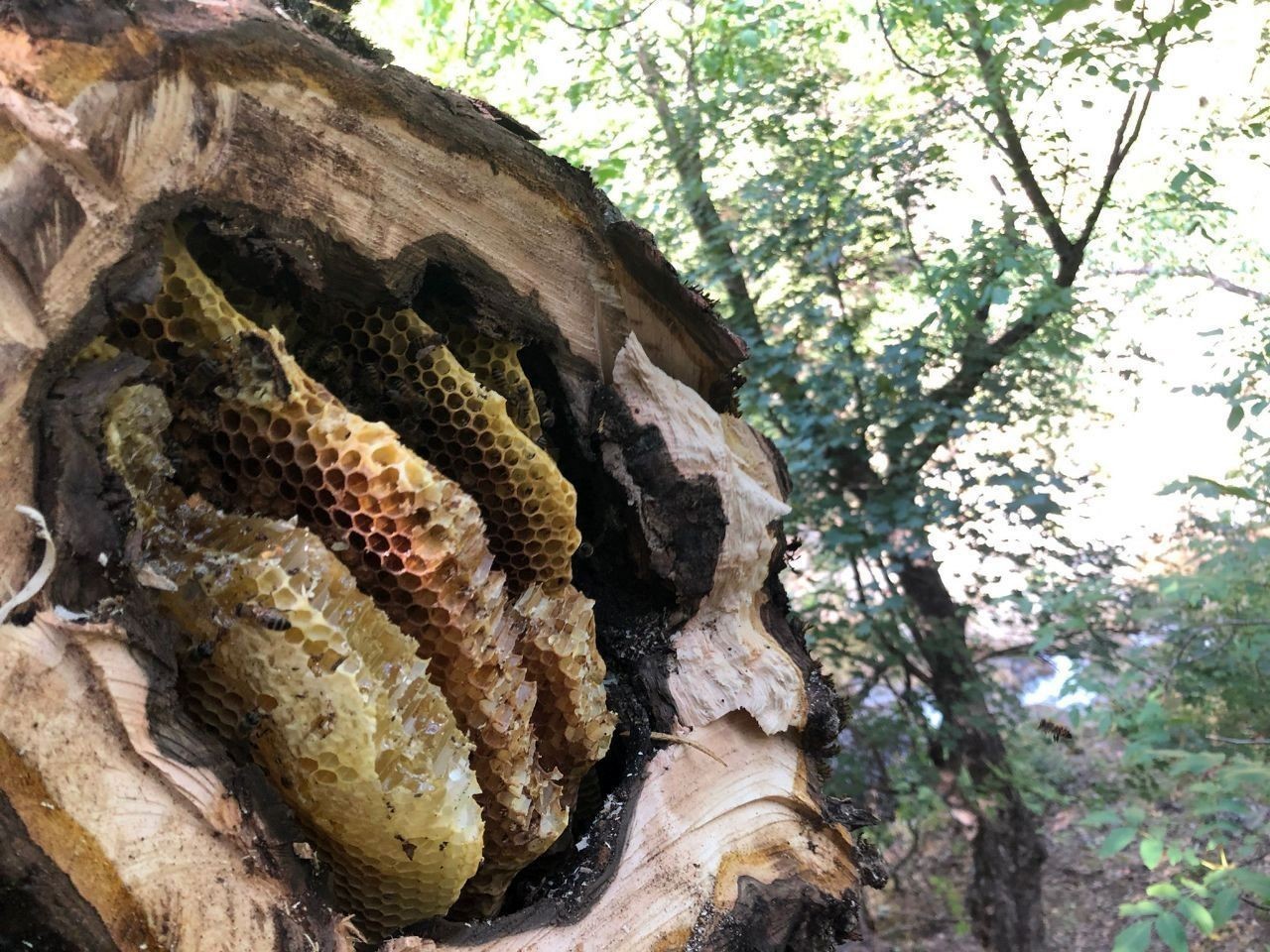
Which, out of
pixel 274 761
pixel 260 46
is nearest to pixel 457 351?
pixel 260 46

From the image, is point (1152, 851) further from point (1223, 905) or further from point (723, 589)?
point (723, 589)

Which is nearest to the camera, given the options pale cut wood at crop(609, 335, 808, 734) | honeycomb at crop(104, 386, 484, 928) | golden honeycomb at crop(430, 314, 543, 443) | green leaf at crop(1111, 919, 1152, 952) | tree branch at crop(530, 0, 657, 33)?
honeycomb at crop(104, 386, 484, 928)

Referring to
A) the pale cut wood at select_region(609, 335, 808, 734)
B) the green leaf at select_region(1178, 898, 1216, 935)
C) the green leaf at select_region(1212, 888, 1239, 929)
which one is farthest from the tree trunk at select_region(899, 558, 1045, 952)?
the pale cut wood at select_region(609, 335, 808, 734)

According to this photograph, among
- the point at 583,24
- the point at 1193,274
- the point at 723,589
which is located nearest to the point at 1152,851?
the point at 723,589

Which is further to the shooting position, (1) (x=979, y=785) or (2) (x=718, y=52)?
(1) (x=979, y=785)

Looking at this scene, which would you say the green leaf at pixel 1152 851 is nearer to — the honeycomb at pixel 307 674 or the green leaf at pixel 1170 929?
the green leaf at pixel 1170 929

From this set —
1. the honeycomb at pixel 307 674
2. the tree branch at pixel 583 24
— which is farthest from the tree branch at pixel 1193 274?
the honeycomb at pixel 307 674

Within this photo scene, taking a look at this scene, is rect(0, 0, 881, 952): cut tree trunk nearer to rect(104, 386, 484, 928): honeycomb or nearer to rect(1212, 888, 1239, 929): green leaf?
rect(104, 386, 484, 928): honeycomb

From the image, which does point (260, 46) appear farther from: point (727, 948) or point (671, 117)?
point (671, 117)
